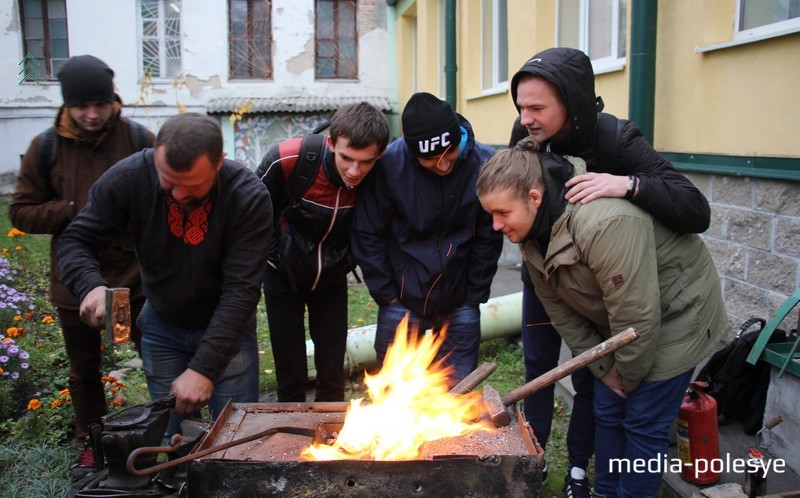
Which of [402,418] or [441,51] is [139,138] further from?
[441,51]

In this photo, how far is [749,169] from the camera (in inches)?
160

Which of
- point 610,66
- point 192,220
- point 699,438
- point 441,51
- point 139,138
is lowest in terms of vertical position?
point 699,438

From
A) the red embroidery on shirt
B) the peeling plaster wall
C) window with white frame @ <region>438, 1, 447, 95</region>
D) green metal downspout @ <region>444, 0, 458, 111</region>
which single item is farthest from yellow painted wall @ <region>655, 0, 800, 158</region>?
the peeling plaster wall

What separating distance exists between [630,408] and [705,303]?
53 centimetres

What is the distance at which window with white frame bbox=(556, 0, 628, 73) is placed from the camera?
5.93 metres

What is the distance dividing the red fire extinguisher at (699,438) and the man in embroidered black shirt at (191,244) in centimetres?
210

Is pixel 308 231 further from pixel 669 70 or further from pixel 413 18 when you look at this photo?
pixel 413 18

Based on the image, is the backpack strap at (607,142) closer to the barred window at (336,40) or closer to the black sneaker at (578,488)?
the black sneaker at (578,488)

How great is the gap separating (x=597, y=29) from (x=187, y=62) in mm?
12022

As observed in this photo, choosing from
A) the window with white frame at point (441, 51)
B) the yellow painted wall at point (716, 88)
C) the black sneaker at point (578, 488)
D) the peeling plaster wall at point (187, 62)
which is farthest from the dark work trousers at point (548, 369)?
the peeling plaster wall at point (187, 62)

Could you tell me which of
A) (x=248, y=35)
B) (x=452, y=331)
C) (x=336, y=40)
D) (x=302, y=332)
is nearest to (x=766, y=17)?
(x=452, y=331)

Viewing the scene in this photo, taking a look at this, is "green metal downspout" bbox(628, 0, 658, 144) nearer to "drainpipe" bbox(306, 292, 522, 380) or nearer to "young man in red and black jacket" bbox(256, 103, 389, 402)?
"drainpipe" bbox(306, 292, 522, 380)

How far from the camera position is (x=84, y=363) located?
3604 mm

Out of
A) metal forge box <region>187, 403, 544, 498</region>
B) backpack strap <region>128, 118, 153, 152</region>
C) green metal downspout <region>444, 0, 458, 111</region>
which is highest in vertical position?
green metal downspout <region>444, 0, 458, 111</region>
